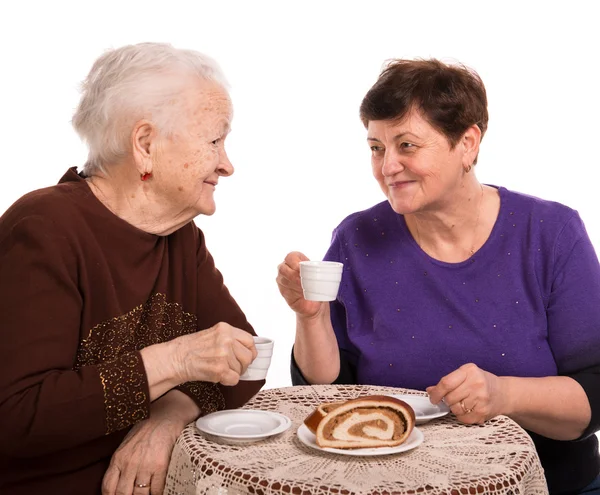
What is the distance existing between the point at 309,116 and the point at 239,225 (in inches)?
29.0

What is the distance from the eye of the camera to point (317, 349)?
2473mm

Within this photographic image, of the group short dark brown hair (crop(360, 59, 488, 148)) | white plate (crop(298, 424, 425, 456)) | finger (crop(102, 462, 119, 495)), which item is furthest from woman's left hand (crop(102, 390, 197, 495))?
short dark brown hair (crop(360, 59, 488, 148))

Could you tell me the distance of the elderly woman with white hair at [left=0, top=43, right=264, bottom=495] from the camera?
1755 mm

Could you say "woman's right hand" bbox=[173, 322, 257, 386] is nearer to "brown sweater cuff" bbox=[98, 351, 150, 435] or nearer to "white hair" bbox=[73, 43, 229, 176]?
"brown sweater cuff" bbox=[98, 351, 150, 435]

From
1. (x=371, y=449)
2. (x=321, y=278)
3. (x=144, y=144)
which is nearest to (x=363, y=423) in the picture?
(x=371, y=449)

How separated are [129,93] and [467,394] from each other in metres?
1.14

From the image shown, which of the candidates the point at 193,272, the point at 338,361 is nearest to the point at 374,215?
the point at 338,361

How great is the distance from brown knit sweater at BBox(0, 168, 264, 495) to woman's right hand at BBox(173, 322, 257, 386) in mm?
107

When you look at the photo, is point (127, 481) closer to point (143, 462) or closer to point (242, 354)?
point (143, 462)

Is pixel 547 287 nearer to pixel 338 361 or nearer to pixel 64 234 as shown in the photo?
pixel 338 361

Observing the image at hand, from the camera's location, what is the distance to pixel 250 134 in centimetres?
439

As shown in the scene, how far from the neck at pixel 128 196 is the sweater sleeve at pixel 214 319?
0.87 feet

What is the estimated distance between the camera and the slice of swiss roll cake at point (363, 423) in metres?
1.75

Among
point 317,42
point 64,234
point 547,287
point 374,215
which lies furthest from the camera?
point 317,42
